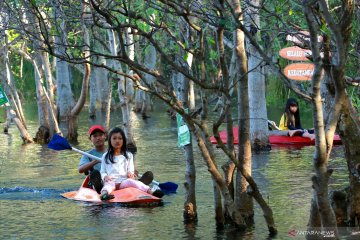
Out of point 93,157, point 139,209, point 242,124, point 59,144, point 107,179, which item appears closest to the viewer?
point 242,124

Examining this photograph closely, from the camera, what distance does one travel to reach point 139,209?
1491 cm

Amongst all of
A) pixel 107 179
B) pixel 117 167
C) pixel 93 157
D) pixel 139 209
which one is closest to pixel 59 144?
pixel 93 157

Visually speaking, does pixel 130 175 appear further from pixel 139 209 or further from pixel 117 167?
pixel 139 209

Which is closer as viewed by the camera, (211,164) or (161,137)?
(211,164)

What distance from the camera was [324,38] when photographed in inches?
380

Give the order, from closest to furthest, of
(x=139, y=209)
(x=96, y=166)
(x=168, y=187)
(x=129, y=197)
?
(x=139, y=209), (x=129, y=197), (x=96, y=166), (x=168, y=187)

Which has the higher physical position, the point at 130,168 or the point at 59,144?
the point at 59,144

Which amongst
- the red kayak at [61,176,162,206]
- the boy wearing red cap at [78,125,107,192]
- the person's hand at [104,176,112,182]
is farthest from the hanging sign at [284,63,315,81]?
the person's hand at [104,176,112,182]

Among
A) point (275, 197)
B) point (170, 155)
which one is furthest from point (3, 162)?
point (275, 197)

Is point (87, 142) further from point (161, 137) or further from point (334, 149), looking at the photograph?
point (334, 149)

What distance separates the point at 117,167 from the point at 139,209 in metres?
1.01

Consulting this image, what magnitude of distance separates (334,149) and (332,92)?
13774 millimetres

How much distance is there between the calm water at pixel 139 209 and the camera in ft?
42.1

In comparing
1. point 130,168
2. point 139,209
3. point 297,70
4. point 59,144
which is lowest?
point 139,209
